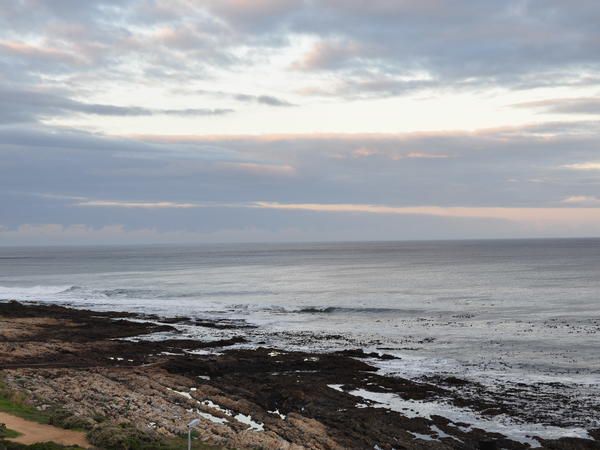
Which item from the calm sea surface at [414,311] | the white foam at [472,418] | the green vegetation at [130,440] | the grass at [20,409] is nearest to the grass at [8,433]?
the grass at [20,409]

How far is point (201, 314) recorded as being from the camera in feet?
247

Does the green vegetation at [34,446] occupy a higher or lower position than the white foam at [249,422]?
higher

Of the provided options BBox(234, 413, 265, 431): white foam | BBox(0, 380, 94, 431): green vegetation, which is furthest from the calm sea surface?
BBox(0, 380, 94, 431): green vegetation

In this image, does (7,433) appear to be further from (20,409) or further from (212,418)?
(212,418)

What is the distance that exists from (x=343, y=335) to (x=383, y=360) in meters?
13.3

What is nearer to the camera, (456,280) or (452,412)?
(452,412)

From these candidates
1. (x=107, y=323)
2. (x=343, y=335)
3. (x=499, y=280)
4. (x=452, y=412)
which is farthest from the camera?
(x=499, y=280)

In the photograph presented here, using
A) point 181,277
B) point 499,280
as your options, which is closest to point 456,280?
point 499,280

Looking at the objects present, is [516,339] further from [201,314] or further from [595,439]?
[201,314]

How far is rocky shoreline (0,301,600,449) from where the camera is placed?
86.0ft

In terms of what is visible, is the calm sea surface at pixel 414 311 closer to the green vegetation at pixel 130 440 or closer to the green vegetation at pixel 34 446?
the green vegetation at pixel 130 440

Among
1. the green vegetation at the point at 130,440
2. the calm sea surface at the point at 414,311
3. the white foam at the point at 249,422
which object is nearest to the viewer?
the green vegetation at the point at 130,440

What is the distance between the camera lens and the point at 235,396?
33812 millimetres

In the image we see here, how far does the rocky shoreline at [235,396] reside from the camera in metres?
26.2
